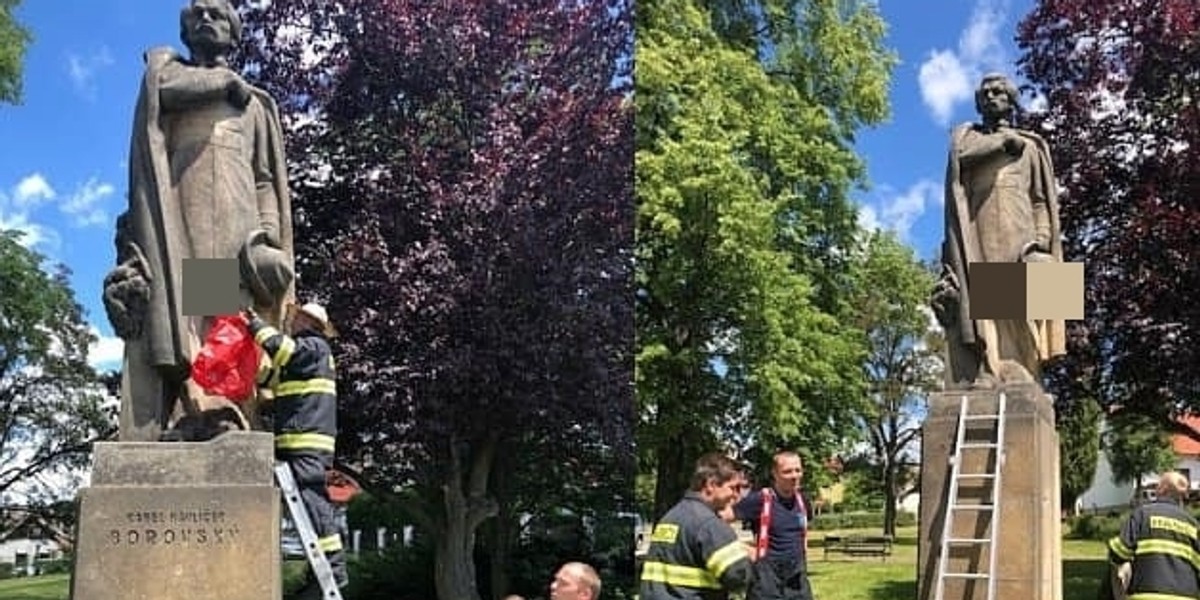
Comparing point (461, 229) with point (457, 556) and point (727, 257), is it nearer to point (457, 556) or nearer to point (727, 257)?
point (727, 257)

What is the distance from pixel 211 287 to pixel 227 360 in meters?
0.37

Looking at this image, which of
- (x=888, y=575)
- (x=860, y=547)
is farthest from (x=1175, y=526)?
(x=860, y=547)

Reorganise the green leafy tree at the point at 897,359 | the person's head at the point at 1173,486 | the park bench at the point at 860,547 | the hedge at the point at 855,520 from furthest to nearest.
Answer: the hedge at the point at 855,520 < the green leafy tree at the point at 897,359 < the park bench at the point at 860,547 < the person's head at the point at 1173,486

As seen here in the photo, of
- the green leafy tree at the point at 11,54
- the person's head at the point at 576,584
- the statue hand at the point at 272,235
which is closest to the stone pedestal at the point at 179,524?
the statue hand at the point at 272,235

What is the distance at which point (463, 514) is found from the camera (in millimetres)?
18547

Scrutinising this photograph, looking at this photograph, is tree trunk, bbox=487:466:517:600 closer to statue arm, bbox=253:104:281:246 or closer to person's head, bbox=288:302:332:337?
statue arm, bbox=253:104:281:246

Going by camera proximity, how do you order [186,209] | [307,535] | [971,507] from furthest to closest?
[971,507] < [186,209] < [307,535]

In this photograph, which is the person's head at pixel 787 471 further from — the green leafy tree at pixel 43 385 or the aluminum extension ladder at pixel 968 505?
the green leafy tree at pixel 43 385

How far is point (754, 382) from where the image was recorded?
1989cm

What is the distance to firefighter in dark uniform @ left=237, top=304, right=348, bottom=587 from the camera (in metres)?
6.42

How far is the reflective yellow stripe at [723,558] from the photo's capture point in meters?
5.27

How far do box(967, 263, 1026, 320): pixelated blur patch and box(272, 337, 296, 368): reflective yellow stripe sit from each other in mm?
4276

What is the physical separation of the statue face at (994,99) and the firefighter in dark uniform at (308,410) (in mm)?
4740

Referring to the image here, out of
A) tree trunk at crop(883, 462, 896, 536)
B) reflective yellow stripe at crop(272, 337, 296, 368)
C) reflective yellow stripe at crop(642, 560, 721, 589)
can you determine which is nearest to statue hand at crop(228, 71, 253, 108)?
reflective yellow stripe at crop(272, 337, 296, 368)
